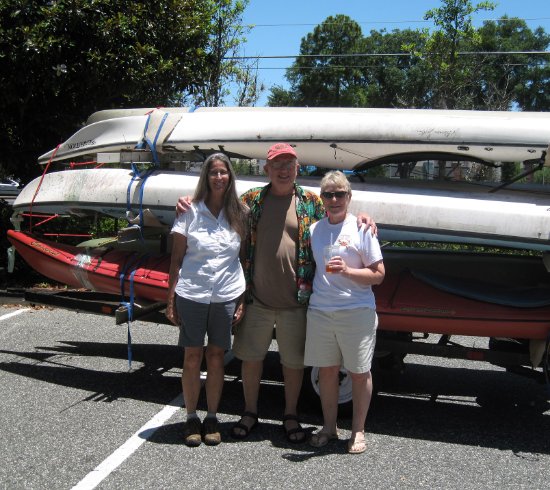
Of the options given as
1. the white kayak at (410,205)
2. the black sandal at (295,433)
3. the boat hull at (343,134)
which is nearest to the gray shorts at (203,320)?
the black sandal at (295,433)

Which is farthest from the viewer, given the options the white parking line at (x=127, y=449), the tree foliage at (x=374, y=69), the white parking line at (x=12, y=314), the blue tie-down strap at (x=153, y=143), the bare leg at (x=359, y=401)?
the tree foliage at (x=374, y=69)

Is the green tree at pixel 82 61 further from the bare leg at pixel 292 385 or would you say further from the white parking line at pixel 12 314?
the bare leg at pixel 292 385

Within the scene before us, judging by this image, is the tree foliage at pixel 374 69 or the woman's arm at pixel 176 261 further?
the tree foliage at pixel 374 69

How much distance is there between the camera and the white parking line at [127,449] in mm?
3656

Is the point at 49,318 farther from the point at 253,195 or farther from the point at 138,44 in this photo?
the point at 253,195

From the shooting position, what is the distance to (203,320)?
13.5ft

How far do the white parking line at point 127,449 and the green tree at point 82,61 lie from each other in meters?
4.93

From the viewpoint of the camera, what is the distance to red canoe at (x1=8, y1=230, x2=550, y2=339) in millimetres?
4547

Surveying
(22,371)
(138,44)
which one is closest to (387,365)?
→ (22,371)

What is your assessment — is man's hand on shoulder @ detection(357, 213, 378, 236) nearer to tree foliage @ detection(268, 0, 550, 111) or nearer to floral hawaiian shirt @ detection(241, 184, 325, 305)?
floral hawaiian shirt @ detection(241, 184, 325, 305)

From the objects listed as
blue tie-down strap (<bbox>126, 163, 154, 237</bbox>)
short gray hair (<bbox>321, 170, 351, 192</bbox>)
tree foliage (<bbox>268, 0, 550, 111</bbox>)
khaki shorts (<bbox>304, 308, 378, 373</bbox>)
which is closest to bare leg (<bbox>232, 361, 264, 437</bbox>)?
khaki shorts (<bbox>304, 308, 378, 373</bbox>)

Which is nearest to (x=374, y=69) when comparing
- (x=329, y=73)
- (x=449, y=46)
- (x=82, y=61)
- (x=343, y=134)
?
(x=329, y=73)

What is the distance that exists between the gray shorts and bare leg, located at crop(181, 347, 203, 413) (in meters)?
0.07

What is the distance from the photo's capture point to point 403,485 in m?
3.71
